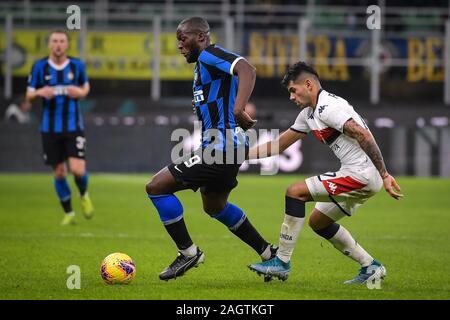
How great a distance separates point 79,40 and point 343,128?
16.1 m

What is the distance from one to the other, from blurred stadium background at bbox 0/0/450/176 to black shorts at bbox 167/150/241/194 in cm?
1463

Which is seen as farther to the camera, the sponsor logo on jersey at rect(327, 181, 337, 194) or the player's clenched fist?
the player's clenched fist

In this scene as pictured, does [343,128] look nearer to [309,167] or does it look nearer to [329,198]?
[329,198]

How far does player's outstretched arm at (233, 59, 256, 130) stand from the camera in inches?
278

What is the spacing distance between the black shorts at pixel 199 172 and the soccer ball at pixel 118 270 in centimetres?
79

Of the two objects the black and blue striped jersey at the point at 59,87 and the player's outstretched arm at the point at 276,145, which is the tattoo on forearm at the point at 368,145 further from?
the black and blue striped jersey at the point at 59,87

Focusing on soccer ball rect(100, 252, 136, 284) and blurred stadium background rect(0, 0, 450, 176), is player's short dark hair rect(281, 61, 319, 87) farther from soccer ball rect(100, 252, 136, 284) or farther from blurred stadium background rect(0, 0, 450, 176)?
blurred stadium background rect(0, 0, 450, 176)

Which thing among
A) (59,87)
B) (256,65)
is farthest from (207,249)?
(256,65)

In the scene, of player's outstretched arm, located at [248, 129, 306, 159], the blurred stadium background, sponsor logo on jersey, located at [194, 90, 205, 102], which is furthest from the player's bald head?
the blurred stadium background

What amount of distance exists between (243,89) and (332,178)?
100 centimetres

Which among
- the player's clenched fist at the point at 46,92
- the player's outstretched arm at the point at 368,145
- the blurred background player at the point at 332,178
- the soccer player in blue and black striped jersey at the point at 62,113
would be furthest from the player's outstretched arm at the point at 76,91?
the player's outstretched arm at the point at 368,145

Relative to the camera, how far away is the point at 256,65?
2384cm
